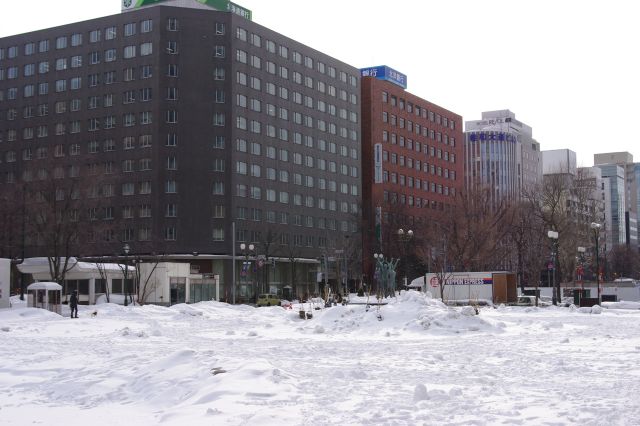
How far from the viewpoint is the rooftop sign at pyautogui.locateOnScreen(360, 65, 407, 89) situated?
122m

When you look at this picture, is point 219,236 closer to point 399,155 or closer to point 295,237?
point 295,237

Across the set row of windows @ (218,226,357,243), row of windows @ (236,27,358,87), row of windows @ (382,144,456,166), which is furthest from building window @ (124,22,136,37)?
row of windows @ (382,144,456,166)

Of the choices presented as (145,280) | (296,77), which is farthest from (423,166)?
(145,280)

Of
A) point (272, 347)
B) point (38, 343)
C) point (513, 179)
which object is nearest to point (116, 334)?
point (38, 343)

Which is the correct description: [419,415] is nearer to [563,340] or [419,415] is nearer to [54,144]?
[563,340]

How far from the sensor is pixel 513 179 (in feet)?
625

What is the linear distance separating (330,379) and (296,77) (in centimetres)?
9112

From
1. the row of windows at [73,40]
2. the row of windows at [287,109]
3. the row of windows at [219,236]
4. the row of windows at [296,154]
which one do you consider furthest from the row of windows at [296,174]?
the row of windows at [73,40]

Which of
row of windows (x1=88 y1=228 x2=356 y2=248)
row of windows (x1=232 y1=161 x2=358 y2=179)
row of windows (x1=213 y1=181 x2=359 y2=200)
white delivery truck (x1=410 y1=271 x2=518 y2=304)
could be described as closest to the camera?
white delivery truck (x1=410 y1=271 x2=518 y2=304)

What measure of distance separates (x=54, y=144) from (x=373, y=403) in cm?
9034

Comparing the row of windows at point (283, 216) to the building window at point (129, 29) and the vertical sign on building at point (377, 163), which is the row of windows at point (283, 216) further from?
the building window at point (129, 29)

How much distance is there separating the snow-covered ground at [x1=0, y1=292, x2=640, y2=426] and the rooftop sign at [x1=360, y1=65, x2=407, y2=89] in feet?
323

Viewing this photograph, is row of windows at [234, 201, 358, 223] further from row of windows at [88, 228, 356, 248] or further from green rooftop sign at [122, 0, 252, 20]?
green rooftop sign at [122, 0, 252, 20]

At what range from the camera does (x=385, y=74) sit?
122 meters
